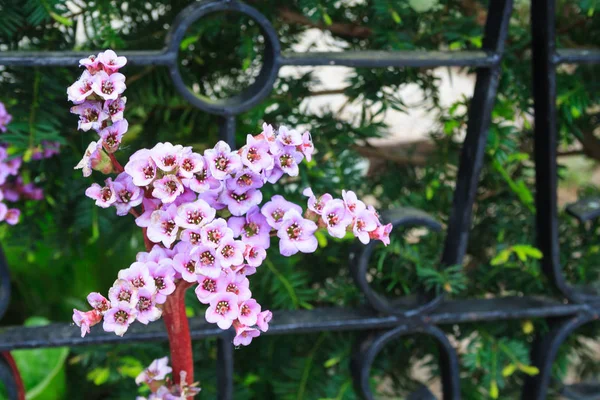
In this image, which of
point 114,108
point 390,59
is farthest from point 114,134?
point 390,59

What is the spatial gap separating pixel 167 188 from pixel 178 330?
0.51ft

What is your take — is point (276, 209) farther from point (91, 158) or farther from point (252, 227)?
point (91, 158)

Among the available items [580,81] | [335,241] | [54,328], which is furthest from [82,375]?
[580,81]

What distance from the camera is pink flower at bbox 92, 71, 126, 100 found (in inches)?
20.8

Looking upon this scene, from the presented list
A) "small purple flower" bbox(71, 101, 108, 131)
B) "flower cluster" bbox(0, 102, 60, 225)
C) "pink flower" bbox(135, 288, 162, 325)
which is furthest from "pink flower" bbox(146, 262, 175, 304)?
"flower cluster" bbox(0, 102, 60, 225)

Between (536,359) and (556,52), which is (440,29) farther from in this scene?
(536,359)

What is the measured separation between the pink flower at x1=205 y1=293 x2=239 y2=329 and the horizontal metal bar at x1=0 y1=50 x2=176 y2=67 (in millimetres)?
320

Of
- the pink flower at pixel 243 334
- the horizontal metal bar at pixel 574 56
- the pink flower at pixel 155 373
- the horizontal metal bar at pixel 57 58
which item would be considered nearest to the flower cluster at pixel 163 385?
the pink flower at pixel 155 373

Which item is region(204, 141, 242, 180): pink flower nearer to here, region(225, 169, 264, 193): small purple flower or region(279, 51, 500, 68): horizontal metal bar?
region(225, 169, 264, 193): small purple flower

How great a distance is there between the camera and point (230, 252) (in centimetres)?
52

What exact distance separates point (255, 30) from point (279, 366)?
54 centimetres

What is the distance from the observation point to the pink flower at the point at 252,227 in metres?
0.56

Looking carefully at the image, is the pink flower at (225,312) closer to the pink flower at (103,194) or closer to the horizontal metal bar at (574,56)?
the pink flower at (103,194)

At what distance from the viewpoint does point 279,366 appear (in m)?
1.14
